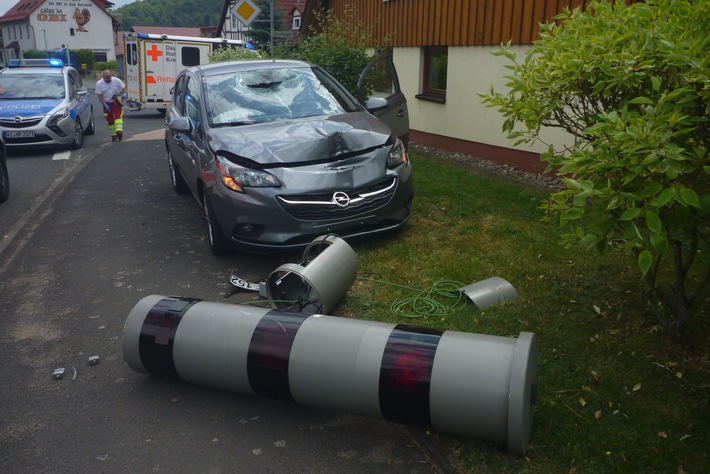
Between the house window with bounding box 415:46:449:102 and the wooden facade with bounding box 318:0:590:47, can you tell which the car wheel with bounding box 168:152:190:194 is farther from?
the house window with bounding box 415:46:449:102

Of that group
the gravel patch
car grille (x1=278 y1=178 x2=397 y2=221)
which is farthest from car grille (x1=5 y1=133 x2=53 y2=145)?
car grille (x1=278 y1=178 x2=397 y2=221)

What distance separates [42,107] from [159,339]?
41.1 ft

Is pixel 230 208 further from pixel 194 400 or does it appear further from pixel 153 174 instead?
pixel 153 174

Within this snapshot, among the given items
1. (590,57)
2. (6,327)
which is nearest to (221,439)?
(6,327)

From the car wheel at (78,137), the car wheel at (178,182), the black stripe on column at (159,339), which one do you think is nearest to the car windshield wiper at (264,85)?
the car wheel at (178,182)

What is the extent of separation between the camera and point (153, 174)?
39.8 feet

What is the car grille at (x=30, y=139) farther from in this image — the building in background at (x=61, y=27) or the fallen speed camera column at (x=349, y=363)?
the building in background at (x=61, y=27)

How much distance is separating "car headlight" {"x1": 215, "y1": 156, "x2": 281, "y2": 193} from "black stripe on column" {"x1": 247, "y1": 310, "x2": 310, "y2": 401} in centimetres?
243

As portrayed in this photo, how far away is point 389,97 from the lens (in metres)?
10.4

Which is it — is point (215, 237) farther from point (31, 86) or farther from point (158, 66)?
point (158, 66)

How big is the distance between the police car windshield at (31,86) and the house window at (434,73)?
8.41m

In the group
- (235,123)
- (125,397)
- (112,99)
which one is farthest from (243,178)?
(112,99)

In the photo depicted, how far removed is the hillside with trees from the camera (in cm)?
11294

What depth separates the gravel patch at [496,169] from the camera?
9.93 m
